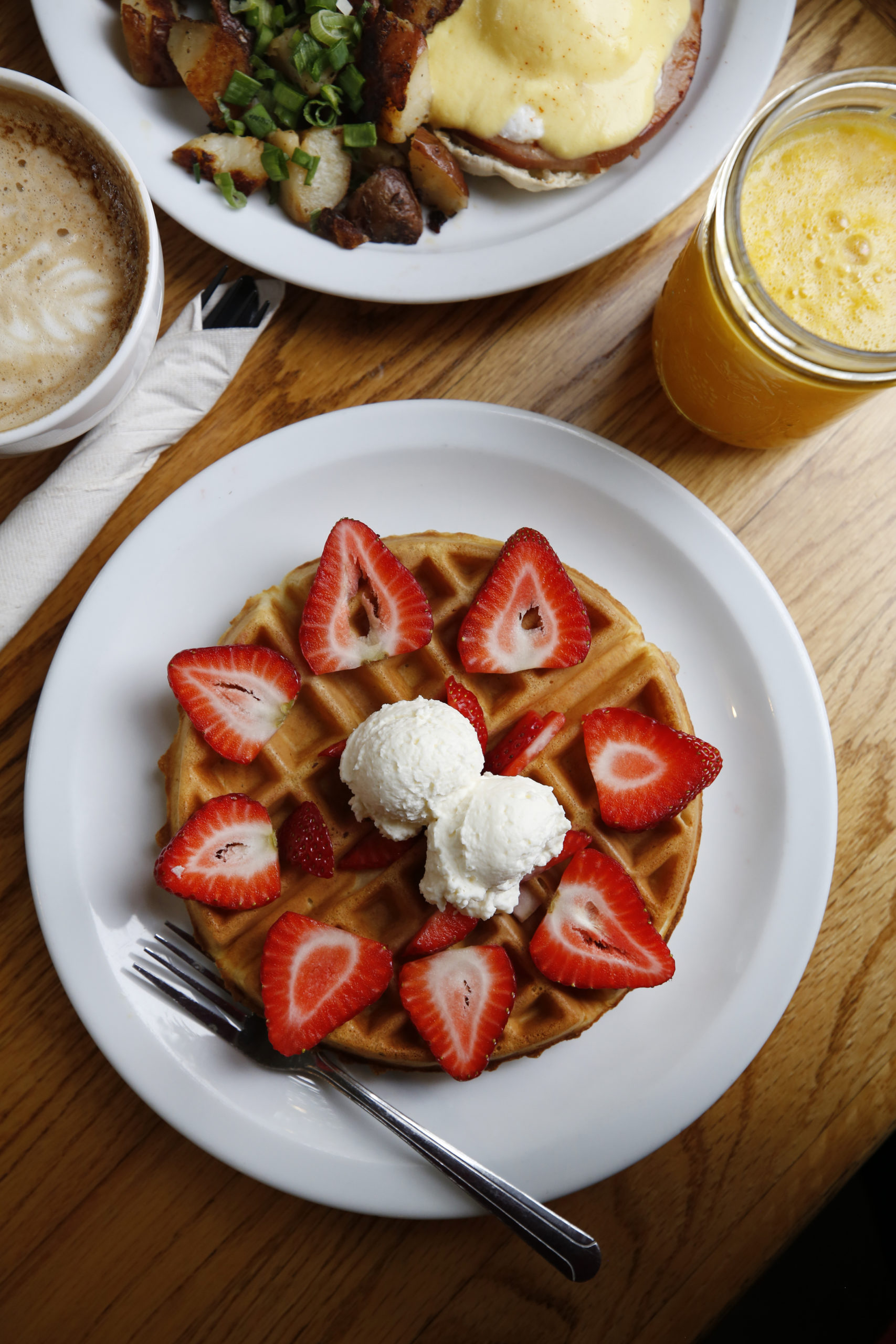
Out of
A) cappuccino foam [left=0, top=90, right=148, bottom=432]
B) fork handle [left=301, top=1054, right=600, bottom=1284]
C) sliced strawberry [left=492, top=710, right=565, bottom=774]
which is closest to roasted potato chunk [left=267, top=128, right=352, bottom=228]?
cappuccino foam [left=0, top=90, right=148, bottom=432]

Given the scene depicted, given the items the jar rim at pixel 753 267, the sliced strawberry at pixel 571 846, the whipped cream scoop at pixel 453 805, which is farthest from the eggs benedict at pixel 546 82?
the sliced strawberry at pixel 571 846

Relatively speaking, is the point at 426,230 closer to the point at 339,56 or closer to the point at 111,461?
the point at 339,56

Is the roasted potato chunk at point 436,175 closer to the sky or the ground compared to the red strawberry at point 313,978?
closer to the sky

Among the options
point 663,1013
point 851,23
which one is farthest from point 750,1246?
point 851,23

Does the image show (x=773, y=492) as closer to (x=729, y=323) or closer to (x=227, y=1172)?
(x=729, y=323)

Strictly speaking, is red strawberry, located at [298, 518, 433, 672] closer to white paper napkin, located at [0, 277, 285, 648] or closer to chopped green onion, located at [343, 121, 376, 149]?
white paper napkin, located at [0, 277, 285, 648]

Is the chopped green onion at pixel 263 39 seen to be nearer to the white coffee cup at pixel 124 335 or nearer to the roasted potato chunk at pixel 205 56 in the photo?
the roasted potato chunk at pixel 205 56
